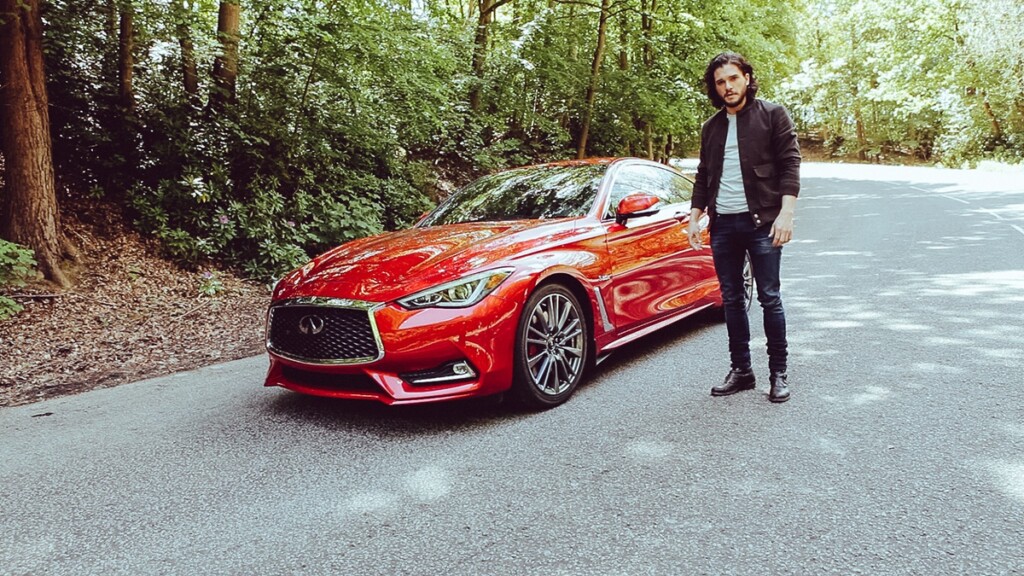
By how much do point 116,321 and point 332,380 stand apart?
13.6 ft

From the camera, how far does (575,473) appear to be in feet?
10.2

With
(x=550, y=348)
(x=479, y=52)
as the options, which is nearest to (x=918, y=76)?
(x=479, y=52)

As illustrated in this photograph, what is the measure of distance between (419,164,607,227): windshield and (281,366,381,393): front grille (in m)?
1.62

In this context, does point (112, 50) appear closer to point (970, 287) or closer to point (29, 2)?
point (29, 2)

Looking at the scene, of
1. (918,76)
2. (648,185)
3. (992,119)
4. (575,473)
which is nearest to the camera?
(575,473)

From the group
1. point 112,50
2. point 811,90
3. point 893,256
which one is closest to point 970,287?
point 893,256

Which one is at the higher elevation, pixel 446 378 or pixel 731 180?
pixel 731 180

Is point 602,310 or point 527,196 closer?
point 602,310

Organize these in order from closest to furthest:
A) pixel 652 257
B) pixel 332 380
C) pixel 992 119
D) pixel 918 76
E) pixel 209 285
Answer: pixel 332 380 → pixel 652 257 → pixel 209 285 → pixel 992 119 → pixel 918 76

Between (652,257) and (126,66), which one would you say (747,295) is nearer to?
(652,257)

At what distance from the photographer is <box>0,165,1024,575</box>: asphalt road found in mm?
2453

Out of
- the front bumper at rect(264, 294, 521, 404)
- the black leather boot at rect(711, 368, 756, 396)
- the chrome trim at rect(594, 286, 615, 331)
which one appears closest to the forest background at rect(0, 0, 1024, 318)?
the front bumper at rect(264, 294, 521, 404)

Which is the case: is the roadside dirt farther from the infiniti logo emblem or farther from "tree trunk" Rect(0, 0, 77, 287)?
the infiniti logo emblem

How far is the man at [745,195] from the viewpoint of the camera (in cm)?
387
